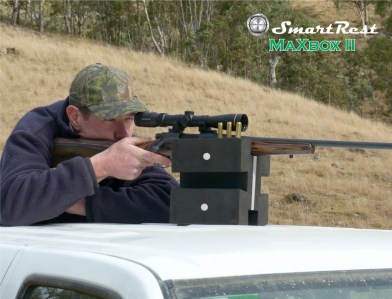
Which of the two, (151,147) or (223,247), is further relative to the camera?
(151,147)

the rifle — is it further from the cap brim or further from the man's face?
the man's face

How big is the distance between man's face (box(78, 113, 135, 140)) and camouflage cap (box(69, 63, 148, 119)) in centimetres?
7

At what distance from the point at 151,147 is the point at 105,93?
1.90 ft

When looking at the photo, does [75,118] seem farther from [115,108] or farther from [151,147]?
[151,147]

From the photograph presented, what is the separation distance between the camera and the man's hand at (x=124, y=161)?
3291mm

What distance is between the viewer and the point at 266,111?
98.5ft

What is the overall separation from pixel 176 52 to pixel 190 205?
44.2 meters

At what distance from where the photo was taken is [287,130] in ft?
86.4

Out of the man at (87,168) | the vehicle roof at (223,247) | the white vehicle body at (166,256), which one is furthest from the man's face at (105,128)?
the white vehicle body at (166,256)

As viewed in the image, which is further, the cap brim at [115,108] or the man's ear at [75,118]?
the man's ear at [75,118]

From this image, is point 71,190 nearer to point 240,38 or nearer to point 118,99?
point 118,99

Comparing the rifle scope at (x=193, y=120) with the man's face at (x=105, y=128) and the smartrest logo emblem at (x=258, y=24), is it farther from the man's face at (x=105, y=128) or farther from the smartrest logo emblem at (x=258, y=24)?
the smartrest logo emblem at (x=258, y=24)

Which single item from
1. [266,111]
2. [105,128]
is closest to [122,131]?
[105,128]

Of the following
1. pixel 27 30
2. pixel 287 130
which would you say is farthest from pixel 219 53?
pixel 287 130
